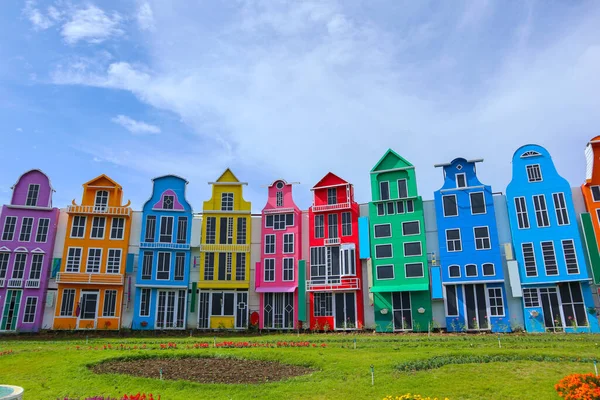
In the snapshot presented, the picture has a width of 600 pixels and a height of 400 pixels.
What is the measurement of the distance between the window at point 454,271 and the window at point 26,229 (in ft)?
112

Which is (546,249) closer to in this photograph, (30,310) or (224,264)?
(224,264)

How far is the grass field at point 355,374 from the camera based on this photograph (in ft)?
45.5

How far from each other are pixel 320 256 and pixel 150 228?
14.8 m

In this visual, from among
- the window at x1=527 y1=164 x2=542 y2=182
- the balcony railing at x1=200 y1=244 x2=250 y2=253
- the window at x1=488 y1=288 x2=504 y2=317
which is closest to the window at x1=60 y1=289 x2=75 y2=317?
the balcony railing at x1=200 y1=244 x2=250 y2=253

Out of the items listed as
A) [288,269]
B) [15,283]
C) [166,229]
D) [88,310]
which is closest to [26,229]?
[15,283]

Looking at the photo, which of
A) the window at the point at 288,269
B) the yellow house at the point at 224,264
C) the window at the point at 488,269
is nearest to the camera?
the window at the point at 488,269

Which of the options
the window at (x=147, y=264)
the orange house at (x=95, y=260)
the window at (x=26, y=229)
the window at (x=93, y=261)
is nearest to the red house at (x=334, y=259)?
the window at (x=147, y=264)

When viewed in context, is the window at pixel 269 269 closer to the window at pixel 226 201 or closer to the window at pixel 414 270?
the window at pixel 226 201

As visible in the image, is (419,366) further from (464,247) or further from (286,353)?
(464,247)

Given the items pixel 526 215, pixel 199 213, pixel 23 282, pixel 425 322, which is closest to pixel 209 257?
pixel 199 213

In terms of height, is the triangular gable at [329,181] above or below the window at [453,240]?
above

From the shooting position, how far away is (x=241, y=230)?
1639 inches

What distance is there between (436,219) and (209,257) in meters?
19.0

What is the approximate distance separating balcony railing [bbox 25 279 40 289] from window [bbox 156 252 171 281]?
31.3 ft
